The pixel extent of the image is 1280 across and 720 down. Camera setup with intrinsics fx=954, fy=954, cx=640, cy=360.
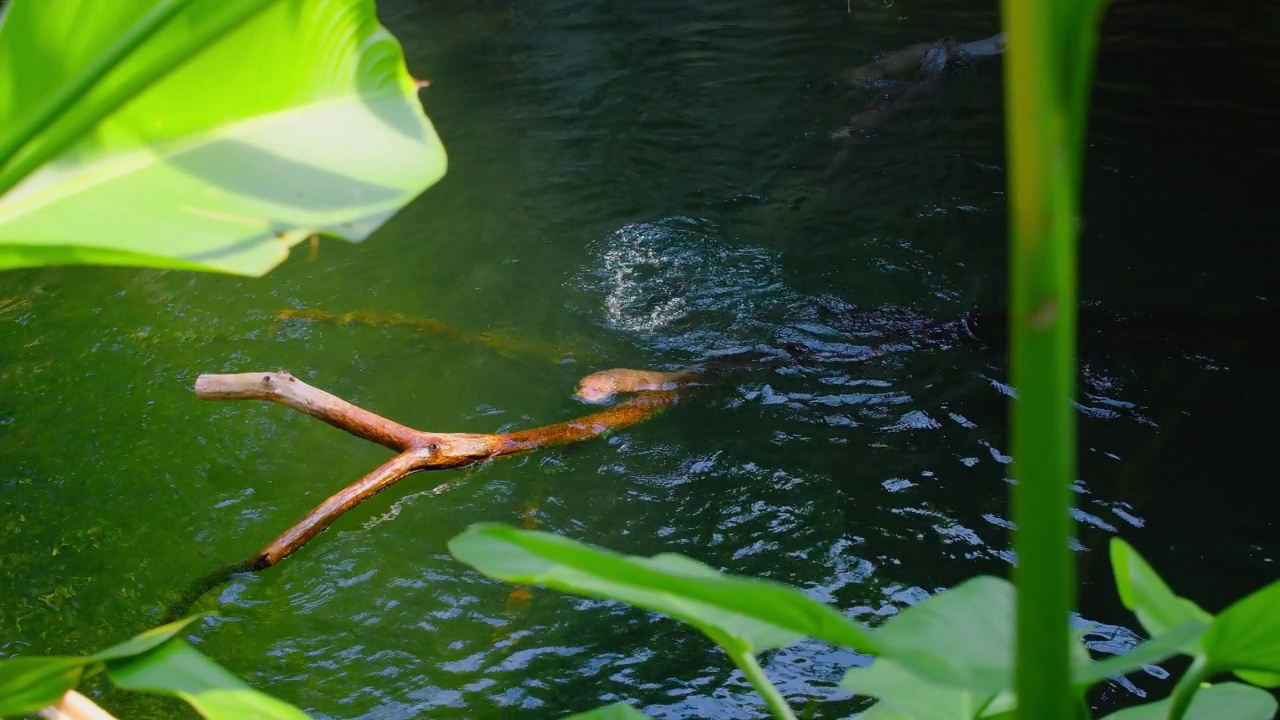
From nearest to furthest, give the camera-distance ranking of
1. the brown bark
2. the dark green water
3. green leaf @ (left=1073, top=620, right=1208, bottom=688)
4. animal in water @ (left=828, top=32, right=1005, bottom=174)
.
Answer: green leaf @ (left=1073, top=620, right=1208, bottom=688) < the brown bark < the dark green water < animal in water @ (left=828, top=32, right=1005, bottom=174)

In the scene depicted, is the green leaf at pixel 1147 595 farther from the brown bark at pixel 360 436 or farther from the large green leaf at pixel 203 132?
the brown bark at pixel 360 436

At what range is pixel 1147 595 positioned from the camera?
665 millimetres

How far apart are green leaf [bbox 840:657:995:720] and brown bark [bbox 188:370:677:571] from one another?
2.28 metres

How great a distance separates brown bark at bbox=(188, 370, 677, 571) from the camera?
272cm

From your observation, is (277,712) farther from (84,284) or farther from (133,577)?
(84,284)

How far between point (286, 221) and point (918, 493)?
3073 millimetres

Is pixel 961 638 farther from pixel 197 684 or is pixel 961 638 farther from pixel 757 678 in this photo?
pixel 197 684

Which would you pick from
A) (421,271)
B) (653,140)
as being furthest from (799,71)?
(421,271)

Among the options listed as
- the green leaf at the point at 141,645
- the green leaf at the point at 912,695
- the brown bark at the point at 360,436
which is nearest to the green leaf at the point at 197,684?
the green leaf at the point at 141,645

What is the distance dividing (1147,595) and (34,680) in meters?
0.81

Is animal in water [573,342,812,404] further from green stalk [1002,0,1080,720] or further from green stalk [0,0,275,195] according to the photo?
green stalk [1002,0,1080,720]

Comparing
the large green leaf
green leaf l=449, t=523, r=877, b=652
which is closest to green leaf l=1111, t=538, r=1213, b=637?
green leaf l=449, t=523, r=877, b=652

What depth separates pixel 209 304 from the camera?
507 centimetres

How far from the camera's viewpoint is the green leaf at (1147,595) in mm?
650
